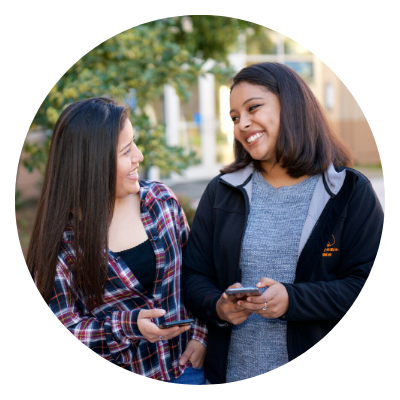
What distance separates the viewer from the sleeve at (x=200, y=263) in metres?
2.14

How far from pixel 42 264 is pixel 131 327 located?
1.78 feet

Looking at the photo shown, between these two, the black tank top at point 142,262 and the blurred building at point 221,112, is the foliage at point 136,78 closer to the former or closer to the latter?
the black tank top at point 142,262

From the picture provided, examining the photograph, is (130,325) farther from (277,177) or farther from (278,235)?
(277,177)

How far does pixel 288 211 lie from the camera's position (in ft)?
6.85

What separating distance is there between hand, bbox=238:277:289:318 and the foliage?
2.52 metres

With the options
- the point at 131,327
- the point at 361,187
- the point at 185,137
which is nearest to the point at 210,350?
the point at 131,327

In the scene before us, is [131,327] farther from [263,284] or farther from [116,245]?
[263,284]

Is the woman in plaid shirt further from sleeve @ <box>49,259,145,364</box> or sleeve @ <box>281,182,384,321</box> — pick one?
sleeve @ <box>281,182,384,321</box>

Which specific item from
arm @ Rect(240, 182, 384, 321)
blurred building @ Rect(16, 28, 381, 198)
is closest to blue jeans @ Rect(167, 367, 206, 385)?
arm @ Rect(240, 182, 384, 321)

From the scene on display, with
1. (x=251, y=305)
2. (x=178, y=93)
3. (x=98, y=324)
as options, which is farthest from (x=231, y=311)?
(x=178, y=93)

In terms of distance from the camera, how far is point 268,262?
2.04 m

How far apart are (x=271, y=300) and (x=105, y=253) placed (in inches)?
33.8

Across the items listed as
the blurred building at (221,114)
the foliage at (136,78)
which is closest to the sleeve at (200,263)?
the foliage at (136,78)

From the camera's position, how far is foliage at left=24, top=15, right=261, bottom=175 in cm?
373
